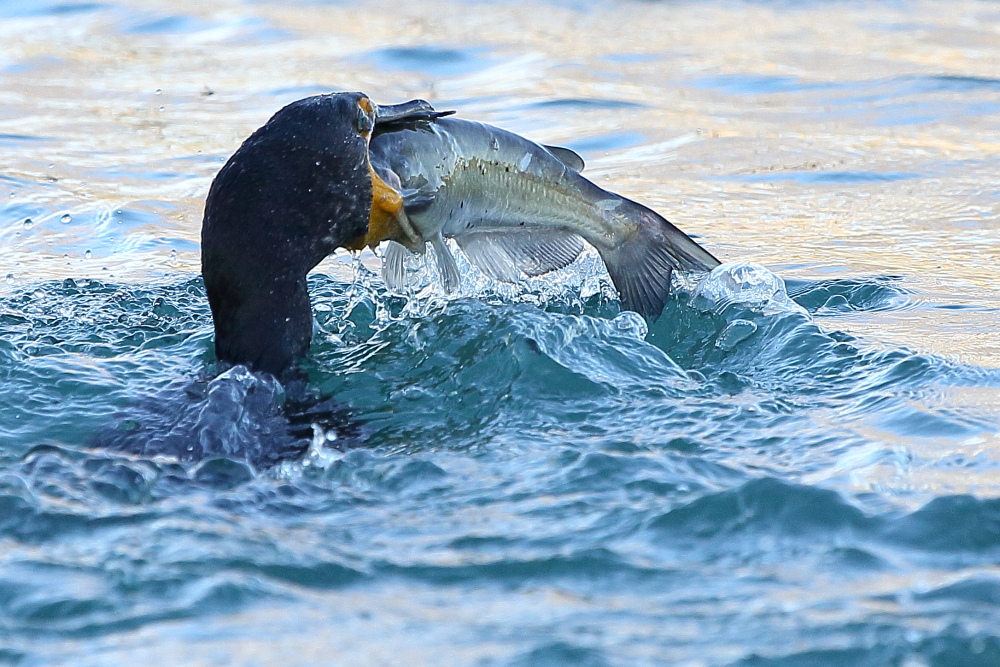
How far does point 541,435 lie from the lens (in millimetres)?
3750

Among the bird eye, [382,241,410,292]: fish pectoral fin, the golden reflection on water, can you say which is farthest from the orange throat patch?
the golden reflection on water

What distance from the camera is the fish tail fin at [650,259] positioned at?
4465 mm

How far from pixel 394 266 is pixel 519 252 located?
1.41ft

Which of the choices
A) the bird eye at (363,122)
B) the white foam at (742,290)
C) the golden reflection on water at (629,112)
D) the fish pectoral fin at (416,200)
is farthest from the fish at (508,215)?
the golden reflection on water at (629,112)

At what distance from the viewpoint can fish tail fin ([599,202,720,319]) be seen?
4.46 meters

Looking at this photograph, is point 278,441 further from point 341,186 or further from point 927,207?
point 927,207

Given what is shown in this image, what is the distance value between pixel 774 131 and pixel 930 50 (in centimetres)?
229

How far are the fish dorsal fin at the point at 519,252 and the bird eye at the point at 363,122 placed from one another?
73cm

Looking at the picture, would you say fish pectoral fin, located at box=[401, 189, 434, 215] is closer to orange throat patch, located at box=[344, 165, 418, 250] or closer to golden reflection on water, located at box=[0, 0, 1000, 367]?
orange throat patch, located at box=[344, 165, 418, 250]

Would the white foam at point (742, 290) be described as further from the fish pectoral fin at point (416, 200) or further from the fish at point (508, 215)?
the fish pectoral fin at point (416, 200)

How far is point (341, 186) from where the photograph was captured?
3.88 m

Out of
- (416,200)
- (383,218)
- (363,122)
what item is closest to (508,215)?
(416,200)

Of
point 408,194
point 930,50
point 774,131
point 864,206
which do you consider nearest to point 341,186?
point 408,194

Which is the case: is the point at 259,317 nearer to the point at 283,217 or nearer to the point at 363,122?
the point at 283,217
